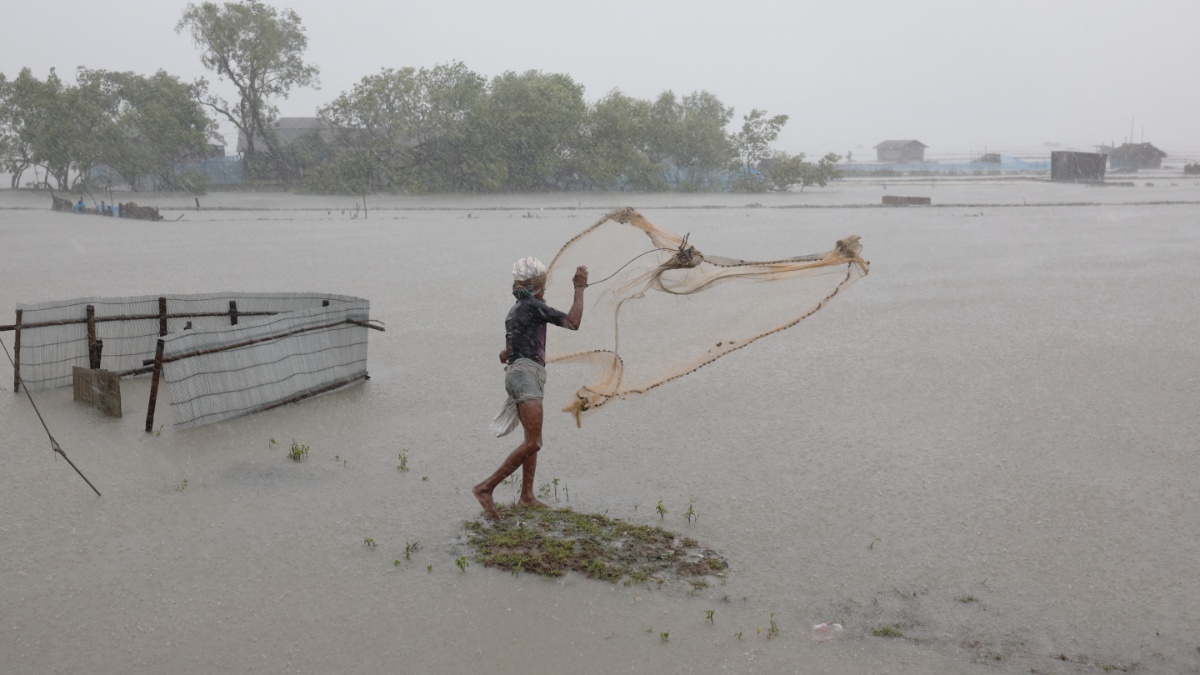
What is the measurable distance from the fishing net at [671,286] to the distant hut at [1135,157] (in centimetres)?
9444

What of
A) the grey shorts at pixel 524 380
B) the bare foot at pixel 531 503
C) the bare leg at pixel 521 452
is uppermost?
the grey shorts at pixel 524 380

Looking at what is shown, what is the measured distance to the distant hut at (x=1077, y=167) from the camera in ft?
209

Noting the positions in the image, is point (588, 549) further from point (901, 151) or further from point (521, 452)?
point (901, 151)

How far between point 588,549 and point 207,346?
3.82m

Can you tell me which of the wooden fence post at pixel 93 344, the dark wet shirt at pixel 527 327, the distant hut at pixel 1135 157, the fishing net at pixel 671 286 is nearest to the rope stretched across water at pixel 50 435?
the wooden fence post at pixel 93 344

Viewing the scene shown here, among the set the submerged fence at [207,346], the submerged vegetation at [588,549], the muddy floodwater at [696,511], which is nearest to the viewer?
the muddy floodwater at [696,511]

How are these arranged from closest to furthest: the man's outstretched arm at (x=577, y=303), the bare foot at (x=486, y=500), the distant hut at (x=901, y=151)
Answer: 1. the man's outstretched arm at (x=577, y=303)
2. the bare foot at (x=486, y=500)
3. the distant hut at (x=901, y=151)

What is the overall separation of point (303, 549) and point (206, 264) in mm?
15370

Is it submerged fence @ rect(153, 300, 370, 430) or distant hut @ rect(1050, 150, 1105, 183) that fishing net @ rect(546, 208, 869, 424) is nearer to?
submerged fence @ rect(153, 300, 370, 430)

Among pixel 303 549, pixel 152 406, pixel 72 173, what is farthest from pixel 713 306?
pixel 72 173

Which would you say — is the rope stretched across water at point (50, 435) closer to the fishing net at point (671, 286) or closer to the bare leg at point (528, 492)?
the bare leg at point (528, 492)

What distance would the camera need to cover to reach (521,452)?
18.6 feet

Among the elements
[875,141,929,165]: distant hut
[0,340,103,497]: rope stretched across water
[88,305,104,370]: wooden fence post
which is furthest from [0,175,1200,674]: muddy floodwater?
[875,141,929,165]: distant hut

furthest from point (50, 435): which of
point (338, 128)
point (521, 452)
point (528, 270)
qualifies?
point (338, 128)
